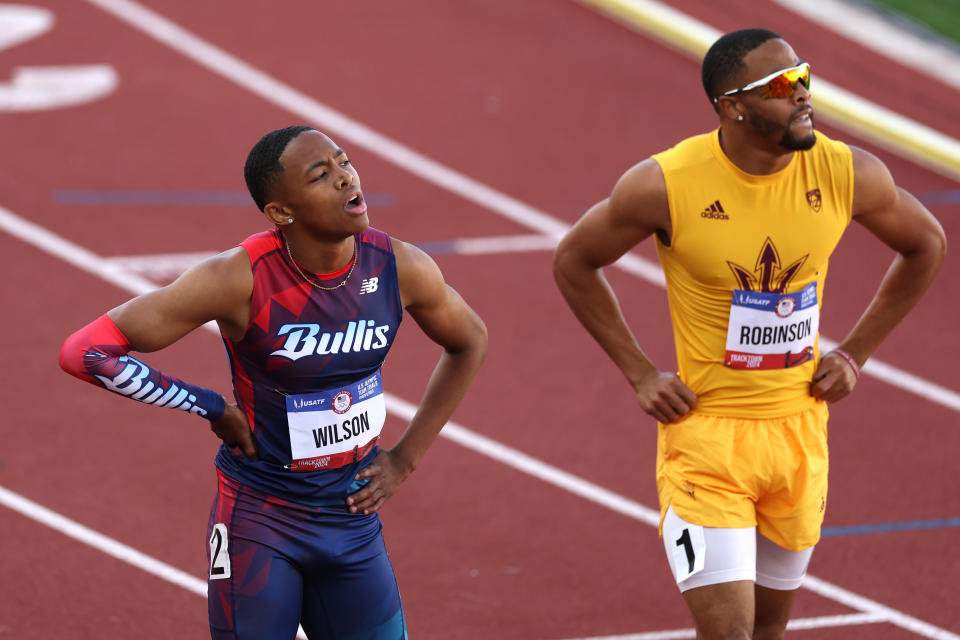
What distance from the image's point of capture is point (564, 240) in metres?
4.63

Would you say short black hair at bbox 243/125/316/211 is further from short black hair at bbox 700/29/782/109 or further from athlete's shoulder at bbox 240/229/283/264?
short black hair at bbox 700/29/782/109

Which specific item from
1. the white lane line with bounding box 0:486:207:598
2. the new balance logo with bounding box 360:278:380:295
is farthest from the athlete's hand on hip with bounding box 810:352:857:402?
the white lane line with bounding box 0:486:207:598

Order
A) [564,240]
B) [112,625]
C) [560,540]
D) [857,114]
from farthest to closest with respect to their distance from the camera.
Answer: [857,114] < [560,540] < [112,625] < [564,240]

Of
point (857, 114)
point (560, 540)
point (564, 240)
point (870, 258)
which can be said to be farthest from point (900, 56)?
point (564, 240)

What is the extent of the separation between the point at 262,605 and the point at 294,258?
3.25 feet

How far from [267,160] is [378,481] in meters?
1.04

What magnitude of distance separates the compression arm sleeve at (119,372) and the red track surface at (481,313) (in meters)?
2.09

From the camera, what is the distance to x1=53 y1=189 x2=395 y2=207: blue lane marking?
9.98 metres

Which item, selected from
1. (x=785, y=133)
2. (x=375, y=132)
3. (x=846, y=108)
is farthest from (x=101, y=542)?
(x=846, y=108)

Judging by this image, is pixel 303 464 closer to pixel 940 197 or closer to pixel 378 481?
pixel 378 481

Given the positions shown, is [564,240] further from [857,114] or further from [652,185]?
[857,114]

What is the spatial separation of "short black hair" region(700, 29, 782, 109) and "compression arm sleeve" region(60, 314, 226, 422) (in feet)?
5.84

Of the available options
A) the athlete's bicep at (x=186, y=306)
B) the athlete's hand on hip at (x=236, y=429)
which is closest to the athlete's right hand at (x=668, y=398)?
the athlete's hand on hip at (x=236, y=429)

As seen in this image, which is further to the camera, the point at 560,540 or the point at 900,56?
the point at 900,56
